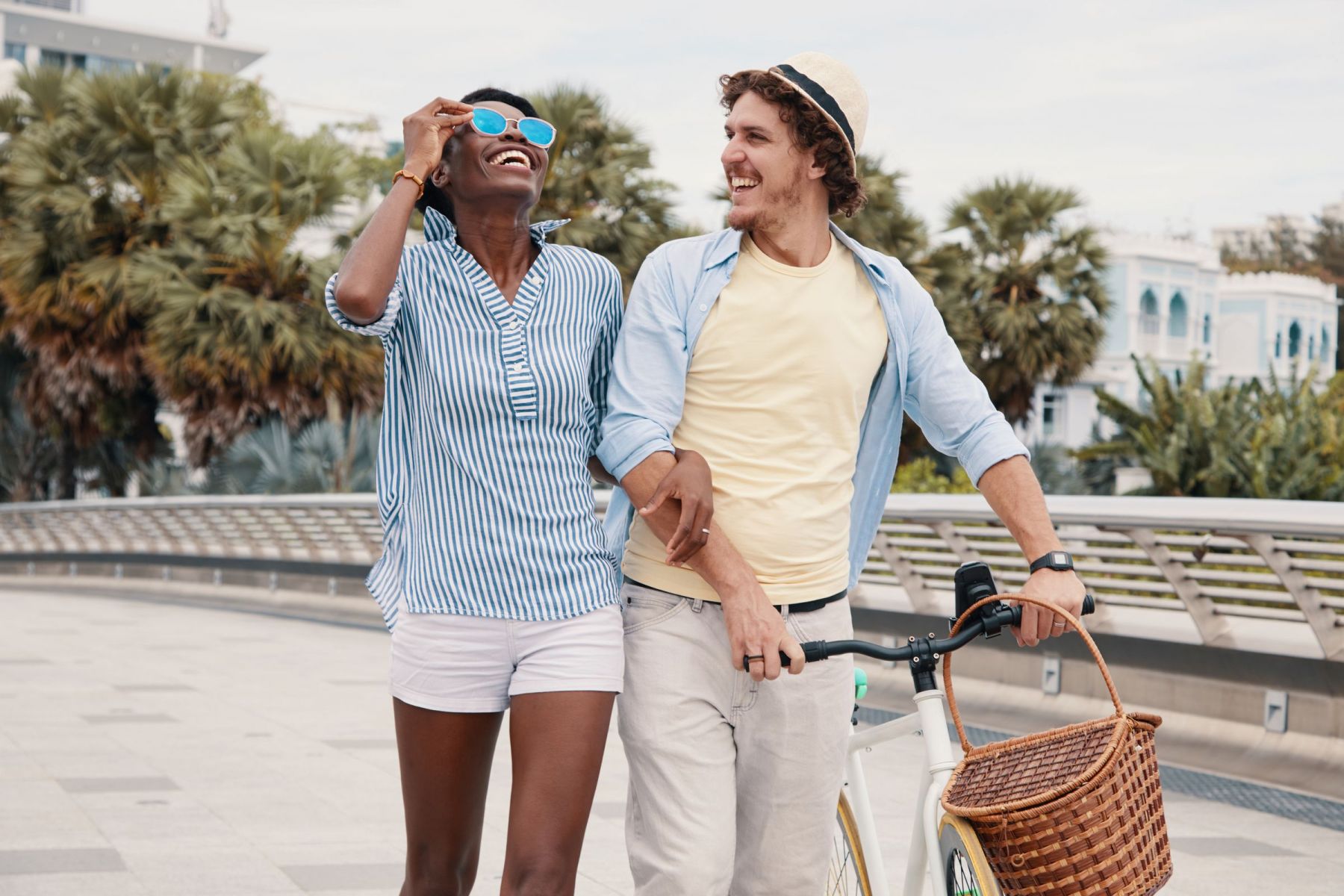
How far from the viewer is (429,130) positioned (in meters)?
3.24

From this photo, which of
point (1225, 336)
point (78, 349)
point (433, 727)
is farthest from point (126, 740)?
point (1225, 336)

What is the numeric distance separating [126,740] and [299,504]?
900 cm

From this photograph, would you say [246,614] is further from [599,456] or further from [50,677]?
[599,456]

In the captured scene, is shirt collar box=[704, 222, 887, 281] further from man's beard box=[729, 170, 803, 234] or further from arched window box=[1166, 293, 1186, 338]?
arched window box=[1166, 293, 1186, 338]

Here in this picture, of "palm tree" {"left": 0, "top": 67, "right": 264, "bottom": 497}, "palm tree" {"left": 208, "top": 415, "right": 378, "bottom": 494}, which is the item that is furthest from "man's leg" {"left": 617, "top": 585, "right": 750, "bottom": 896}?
"palm tree" {"left": 0, "top": 67, "right": 264, "bottom": 497}

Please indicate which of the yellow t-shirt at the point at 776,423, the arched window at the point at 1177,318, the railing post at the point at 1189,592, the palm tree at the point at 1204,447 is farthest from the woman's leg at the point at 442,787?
the arched window at the point at 1177,318

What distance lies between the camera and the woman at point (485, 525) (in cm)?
307

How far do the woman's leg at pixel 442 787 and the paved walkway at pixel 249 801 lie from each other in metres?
2.41

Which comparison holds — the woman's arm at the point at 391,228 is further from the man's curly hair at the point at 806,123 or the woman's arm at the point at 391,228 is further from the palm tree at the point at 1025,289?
the palm tree at the point at 1025,289

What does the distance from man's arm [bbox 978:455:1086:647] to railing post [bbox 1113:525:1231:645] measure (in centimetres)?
455

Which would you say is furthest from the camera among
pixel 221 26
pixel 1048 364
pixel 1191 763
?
pixel 221 26

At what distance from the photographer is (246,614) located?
58.4ft

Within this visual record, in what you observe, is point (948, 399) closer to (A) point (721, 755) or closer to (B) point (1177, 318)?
(A) point (721, 755)

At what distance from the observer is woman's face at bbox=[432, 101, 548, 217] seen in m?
3.29
